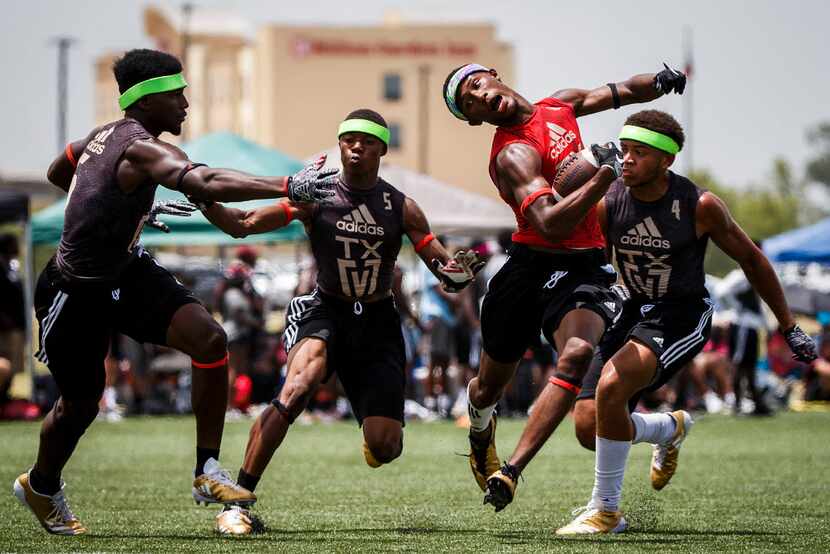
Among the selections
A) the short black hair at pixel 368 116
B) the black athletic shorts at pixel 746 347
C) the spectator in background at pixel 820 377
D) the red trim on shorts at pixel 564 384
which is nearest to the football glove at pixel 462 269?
the red trim on shorts at pixel 564 384

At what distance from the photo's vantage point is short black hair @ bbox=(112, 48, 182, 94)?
741 cm

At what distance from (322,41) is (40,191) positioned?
71.5 metres

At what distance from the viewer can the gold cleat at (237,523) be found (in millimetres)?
7520

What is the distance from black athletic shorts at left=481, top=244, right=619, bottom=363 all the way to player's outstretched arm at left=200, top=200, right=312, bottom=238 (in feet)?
3.88

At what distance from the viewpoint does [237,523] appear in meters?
7.53

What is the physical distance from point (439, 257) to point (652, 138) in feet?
4.32

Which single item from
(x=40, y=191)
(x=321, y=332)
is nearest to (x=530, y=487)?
(x=321, y=332)

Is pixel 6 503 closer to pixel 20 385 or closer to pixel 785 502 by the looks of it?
pixel 785 502

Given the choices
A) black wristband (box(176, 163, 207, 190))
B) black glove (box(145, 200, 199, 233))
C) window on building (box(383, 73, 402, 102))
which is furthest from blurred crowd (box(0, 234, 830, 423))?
window on building (box(383, 73, 402, 102))

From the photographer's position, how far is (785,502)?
9203 mm

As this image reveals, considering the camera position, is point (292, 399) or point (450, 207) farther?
point (450, 207)

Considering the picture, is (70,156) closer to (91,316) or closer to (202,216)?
(91,316)

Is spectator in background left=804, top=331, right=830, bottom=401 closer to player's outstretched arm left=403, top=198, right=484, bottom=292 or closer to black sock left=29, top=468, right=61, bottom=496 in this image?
player's outstretched arm left=403, top=198, right=484, bottom=292

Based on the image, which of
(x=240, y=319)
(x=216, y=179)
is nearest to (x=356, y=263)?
(x=216, y=179)
